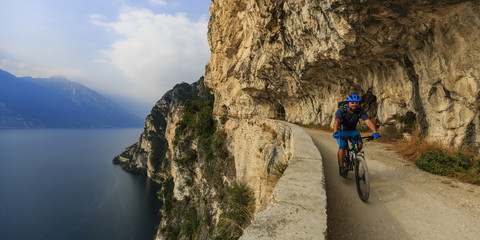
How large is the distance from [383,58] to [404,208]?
26.9 feet

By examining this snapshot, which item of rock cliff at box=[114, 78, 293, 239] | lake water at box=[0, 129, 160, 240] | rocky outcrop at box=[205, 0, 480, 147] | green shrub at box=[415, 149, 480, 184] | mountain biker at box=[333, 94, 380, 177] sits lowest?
lake water at box=[0, 129, 160, 240]

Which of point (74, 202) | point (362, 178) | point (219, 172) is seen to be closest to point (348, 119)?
point (362, 178)

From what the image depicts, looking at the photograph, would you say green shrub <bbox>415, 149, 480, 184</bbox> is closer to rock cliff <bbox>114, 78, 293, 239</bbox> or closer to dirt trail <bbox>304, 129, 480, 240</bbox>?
dirt trail <bbox>304, 129, 480, 240</bbox>

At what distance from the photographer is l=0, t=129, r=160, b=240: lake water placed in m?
36.1

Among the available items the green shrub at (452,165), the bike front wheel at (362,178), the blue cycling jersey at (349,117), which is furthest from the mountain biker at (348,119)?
the green shrub at (452,165)

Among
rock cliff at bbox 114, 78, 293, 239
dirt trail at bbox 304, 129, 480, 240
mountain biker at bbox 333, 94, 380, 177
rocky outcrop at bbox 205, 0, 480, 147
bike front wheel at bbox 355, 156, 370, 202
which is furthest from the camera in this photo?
rock cliff at bbox 114, 78, 293, 239

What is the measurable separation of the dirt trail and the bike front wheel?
0.37ft

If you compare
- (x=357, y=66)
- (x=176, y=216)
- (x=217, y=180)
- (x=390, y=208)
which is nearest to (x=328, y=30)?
(x=357, y=66)

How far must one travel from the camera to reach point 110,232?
119 feet

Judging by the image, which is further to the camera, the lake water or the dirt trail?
the lake water

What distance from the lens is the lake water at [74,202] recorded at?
1421 inches

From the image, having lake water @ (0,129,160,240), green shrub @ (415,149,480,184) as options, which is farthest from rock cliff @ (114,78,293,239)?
lake water @ (0,129,160,240)

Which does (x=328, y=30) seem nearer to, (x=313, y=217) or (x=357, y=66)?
(x=357, y=66)

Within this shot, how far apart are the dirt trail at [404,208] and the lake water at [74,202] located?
4602cm
